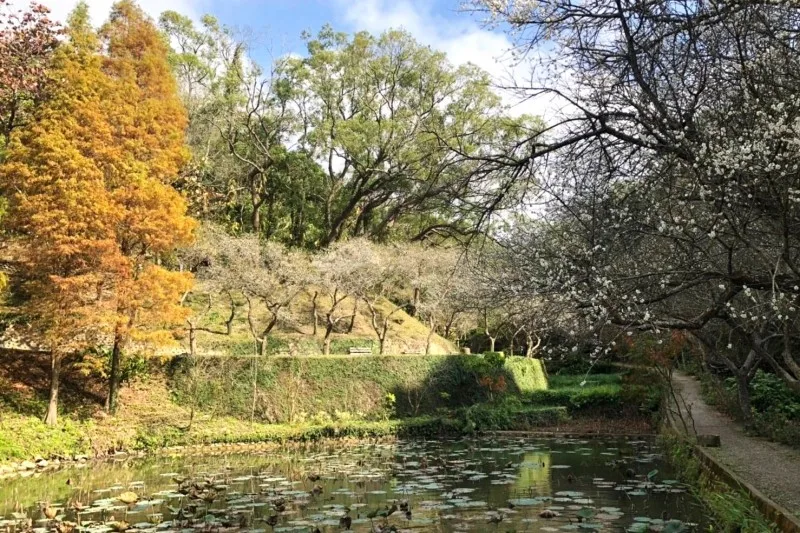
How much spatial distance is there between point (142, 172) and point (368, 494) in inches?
440

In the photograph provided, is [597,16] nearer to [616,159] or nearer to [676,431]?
[616,159]

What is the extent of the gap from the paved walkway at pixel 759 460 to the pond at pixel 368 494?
906 mm

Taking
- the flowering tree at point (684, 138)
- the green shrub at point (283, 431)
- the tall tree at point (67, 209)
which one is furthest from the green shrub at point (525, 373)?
the flowering tree at point (684, 138)

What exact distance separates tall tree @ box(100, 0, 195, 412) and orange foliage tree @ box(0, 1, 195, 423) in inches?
1.1

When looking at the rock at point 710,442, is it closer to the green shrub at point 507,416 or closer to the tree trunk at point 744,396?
the tree trunk at point 744,396

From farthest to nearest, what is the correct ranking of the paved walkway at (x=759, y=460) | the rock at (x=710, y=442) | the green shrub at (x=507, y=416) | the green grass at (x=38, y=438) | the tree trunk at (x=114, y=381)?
the green shrub at (x=507, y=416) → the tree trunk at (x=114, y=381) → the green grass at (x=38, y=438) → the rock at (x=710, y=442) → the paved walkway at (x=759, y=460)

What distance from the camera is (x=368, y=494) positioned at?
10305 mm

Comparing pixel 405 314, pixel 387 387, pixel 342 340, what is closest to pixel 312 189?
pixel 405 314

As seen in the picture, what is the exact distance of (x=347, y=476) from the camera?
12.3 m

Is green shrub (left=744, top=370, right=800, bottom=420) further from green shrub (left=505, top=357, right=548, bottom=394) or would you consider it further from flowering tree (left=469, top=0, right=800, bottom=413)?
flowering tree (left=469, top=0, right=800, bottom=413)

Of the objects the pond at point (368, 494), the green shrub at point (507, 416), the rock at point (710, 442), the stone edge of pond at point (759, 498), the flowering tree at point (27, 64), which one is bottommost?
A: the pond at point (368, 494)

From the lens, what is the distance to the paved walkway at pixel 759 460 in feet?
26.6

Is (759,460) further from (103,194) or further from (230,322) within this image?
(230,322)

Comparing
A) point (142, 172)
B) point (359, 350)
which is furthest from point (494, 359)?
point (142, 172)
